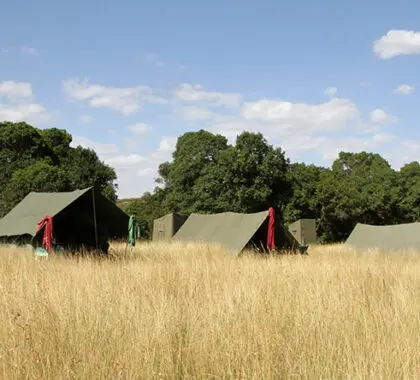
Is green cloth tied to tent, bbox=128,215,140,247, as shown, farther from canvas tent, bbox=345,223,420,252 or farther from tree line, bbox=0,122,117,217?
tree line, bbox=0,122,117,217

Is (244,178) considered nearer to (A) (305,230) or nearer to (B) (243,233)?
(A) (305,230)

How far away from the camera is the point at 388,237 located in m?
19.3

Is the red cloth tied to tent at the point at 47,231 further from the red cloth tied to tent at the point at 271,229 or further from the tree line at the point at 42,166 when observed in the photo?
the tree line at the point at 42,166

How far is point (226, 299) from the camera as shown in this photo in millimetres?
4172

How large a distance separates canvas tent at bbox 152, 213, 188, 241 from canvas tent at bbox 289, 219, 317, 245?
6.52 m

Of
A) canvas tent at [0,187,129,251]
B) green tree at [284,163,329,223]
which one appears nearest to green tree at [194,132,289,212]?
green tree at [284,163,329,223]

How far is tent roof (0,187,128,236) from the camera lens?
34.8ft

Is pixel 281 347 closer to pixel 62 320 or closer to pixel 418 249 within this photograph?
pixel 62 320

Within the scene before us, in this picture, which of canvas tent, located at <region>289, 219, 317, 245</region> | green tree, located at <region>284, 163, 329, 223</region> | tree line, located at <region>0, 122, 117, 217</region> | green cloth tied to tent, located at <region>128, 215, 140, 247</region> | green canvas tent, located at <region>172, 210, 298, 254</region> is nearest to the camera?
green cloth tied to tent, located at <region>128, 215, 140, 247</region>

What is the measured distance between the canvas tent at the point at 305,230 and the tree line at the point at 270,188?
1287 millimetres

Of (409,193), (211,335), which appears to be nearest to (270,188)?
(409,193)

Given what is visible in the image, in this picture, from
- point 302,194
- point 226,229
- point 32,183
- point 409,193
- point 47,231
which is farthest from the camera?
point 409,193

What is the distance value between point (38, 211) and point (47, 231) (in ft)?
4.20

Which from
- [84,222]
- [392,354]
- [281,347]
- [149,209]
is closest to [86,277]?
[281,347]
